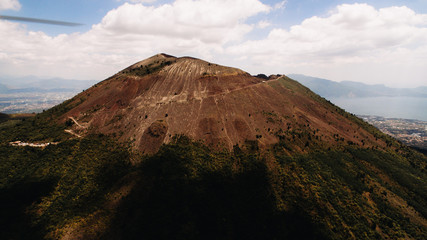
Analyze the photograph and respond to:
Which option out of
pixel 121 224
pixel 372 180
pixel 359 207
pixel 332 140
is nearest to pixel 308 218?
pixel 359 207

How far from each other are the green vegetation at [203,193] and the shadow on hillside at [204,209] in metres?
0.21

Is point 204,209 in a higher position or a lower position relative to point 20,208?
lower

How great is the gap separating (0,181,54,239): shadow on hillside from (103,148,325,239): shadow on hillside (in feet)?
51.5

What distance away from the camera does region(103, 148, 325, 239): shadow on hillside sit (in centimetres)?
3675

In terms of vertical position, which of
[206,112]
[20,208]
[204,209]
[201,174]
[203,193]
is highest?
[206,112]

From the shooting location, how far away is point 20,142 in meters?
54.8

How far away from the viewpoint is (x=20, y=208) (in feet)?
125

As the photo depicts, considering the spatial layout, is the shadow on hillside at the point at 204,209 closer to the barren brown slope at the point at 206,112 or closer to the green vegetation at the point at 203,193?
the green vegetation at the point at 203,193

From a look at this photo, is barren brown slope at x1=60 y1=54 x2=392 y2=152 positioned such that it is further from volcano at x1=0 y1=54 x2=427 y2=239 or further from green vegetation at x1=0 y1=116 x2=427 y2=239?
green vegetation at x1=0 y1=116 x2=427 y2=239

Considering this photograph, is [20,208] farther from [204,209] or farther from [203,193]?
[204,209]

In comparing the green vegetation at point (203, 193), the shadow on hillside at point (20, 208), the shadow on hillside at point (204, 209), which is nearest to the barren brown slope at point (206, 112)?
the green vegetation at point (203, 193)

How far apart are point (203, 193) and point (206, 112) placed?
3164 centimetres

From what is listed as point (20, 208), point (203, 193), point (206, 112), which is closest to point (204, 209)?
point (203, 193)

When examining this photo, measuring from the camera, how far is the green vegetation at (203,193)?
36.9 m
